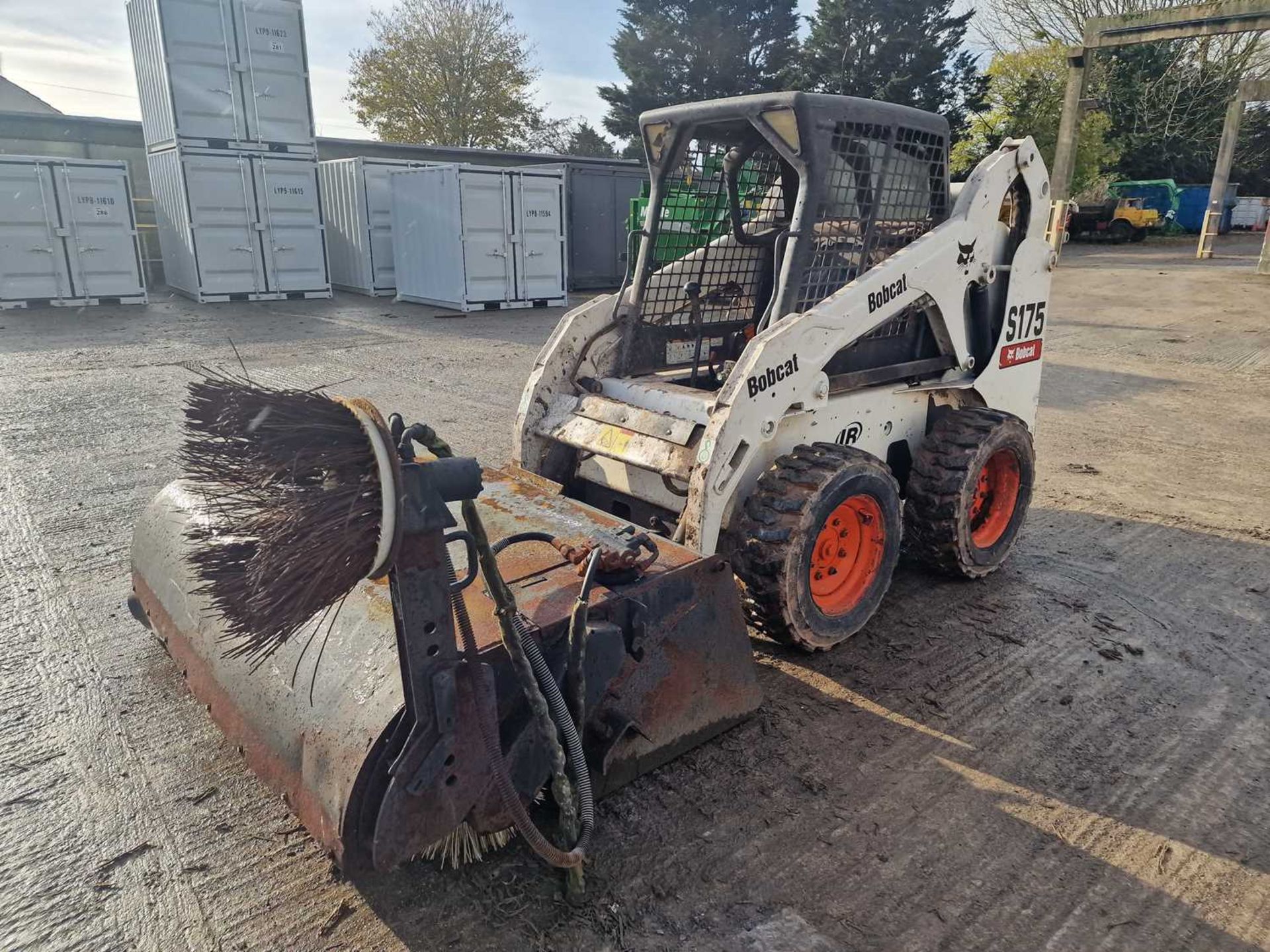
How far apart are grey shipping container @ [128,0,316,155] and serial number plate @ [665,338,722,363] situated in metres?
13.4

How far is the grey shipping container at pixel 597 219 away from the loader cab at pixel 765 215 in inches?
559

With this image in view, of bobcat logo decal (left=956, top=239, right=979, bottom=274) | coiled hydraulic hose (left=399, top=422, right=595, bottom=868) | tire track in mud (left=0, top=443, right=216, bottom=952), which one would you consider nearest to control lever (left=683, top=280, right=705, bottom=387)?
bobcat logo decal (left=956, top=239, right=979, bottom=274)

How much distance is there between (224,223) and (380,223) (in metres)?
2.99

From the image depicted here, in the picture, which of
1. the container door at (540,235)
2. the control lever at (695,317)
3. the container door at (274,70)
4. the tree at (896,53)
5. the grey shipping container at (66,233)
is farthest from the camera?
the tree at (896,53)

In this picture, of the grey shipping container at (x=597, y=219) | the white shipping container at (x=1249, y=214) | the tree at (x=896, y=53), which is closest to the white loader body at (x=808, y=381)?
the grey shipping container at (x=597, y=219)

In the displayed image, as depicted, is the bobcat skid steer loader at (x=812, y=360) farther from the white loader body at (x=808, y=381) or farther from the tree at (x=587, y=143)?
the tree at (x=587, y=143)

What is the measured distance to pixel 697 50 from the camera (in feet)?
106

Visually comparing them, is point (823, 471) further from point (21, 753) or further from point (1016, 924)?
point (21, 753)

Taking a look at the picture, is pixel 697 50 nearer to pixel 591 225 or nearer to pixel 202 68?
pixel 591 225

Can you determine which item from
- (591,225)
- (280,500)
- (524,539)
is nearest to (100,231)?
(591,225)

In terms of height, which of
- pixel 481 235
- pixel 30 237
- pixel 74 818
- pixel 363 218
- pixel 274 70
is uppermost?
pixel 274 70

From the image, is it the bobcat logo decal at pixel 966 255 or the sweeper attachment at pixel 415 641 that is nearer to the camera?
the sweeper attachment at pixel 415 641

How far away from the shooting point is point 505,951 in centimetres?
210

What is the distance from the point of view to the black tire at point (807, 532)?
316 centimetres
